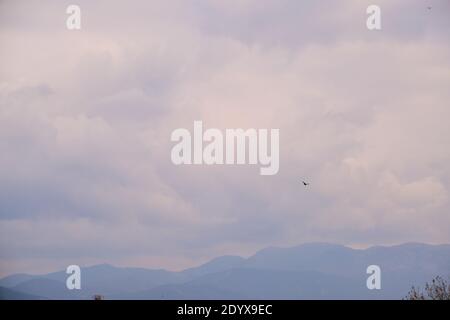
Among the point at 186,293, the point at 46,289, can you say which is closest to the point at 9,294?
the point at 46,289

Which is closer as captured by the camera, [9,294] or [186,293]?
[9,294]

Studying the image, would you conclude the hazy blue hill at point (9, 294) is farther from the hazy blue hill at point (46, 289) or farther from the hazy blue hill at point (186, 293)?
the hazy blue hill at point (186, 293)

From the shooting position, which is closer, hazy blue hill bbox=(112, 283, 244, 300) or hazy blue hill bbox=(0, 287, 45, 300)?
hazy blue hill bbox=(0, 287, 45, 300)

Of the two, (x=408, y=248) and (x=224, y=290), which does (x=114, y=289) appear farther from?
(x=408, y=248)

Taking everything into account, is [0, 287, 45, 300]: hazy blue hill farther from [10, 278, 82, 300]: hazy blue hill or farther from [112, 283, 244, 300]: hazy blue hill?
[112, 283, 244, 300]: hazy blue hill

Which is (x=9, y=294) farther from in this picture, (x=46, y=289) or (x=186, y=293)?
(x=186, y=293)

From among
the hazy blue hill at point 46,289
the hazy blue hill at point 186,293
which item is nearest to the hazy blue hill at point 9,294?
the hazy blue hill at point 46,289

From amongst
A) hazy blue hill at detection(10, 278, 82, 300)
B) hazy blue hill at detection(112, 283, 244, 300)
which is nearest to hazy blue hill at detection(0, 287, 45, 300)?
hazy blue hill at detection(10, 278, 82, 300)
